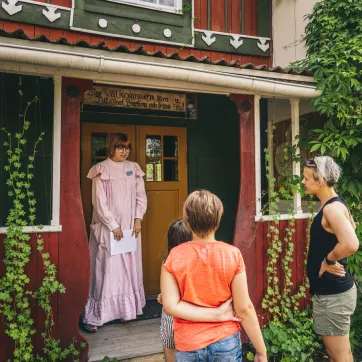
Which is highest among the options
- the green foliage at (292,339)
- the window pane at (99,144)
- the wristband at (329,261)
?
the window pane at (99,144)

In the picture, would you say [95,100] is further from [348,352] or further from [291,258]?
[348,352]

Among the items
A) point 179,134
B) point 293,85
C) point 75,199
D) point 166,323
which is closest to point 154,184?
point 179,134

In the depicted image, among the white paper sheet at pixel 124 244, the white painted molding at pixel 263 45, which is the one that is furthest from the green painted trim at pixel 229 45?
the white paper sheet at pixel 124 244

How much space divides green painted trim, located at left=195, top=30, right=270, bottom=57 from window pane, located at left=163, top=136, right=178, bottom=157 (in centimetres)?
151

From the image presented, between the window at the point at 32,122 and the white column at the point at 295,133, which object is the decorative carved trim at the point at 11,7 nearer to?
the window at the point at 32,122

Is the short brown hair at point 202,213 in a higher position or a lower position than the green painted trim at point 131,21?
Answer: lower

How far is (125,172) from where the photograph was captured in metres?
4.34

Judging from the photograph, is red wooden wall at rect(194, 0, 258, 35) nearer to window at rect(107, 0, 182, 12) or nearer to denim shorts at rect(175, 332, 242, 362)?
window at rect(107, 0, 182, 12)

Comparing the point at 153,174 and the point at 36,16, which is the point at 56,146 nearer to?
the point at 153,174

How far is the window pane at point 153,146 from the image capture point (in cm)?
517

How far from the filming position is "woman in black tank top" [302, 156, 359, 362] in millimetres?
2516

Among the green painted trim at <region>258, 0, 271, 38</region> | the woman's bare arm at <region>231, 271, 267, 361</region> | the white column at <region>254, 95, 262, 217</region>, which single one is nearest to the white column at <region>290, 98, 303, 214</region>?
the white column at <region>254, 95, 262, 217</region>

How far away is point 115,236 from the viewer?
161 inches

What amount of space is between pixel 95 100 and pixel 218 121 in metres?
1.96
